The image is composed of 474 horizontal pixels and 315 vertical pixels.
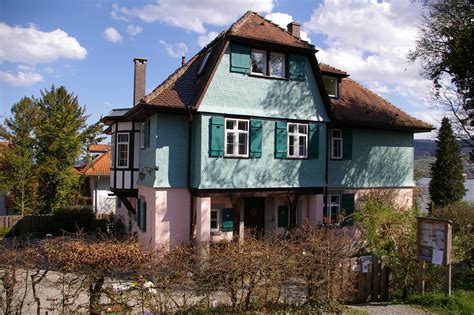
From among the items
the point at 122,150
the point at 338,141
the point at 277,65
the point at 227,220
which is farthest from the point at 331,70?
the point at 122,150

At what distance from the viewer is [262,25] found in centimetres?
1673

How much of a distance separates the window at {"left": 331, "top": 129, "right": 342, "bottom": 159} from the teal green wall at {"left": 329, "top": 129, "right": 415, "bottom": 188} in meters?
0.42

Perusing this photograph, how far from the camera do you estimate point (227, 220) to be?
16.4m

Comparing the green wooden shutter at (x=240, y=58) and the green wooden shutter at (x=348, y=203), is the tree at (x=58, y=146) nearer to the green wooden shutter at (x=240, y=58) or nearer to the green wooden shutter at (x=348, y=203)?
the green wooden shutter at (x=240, y=58)

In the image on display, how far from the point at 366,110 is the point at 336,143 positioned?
106 inches

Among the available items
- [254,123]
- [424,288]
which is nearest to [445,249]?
[424,288]

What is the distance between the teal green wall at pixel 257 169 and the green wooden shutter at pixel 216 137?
0.15 metres

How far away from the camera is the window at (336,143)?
19078 mm

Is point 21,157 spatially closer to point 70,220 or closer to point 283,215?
point 70,220

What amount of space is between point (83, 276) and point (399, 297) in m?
8.11

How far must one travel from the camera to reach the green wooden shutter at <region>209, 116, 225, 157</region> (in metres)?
14.8

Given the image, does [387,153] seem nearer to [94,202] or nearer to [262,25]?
[262,25]

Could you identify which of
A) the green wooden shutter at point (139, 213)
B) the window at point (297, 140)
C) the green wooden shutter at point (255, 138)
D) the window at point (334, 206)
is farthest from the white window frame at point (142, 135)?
the window at point (334, 206)

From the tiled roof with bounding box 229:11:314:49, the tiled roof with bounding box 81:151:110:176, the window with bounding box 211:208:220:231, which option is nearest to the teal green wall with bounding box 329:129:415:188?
the window with bounding box 211:208:220:231
